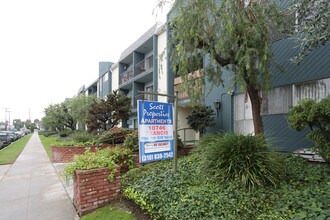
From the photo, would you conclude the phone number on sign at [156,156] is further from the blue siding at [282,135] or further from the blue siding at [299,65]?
the blue siding at [299,65]

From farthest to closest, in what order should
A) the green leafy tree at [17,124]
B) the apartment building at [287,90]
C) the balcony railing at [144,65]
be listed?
1. the green leafy tree at [17,124]
2. the balcony railing at [144,65]
3. the apartment building at [287,90]

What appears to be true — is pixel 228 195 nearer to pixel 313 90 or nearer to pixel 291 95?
pixel 313 90

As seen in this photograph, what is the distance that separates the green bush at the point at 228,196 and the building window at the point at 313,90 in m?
2.99

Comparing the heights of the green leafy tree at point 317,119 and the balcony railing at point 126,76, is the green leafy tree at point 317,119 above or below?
below

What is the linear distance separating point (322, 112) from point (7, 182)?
379 inches

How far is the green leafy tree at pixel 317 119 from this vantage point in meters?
5.14

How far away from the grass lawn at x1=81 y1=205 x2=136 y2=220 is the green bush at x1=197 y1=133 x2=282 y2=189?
75.1 inches

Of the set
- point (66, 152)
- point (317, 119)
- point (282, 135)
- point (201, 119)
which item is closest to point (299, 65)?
point (282, 135)

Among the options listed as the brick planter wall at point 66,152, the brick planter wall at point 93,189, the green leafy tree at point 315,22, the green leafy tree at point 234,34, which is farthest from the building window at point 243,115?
the brick planter wall at point 66,152

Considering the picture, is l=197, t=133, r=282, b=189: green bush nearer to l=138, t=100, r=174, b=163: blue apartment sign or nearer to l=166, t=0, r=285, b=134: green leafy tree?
l=138, t=100, r=174, b=163: blue apartment sign

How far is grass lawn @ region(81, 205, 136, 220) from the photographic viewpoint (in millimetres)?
4572

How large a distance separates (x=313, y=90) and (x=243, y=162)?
4.73 metres

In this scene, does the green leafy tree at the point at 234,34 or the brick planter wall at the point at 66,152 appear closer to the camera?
the green leafy tree at the point at 234,34

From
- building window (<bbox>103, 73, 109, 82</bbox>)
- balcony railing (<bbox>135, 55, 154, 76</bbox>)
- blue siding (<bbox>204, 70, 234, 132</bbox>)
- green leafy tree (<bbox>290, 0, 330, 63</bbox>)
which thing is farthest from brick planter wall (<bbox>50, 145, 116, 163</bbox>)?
building window (<bbox>103, 73, 109, 82</bbox>)
